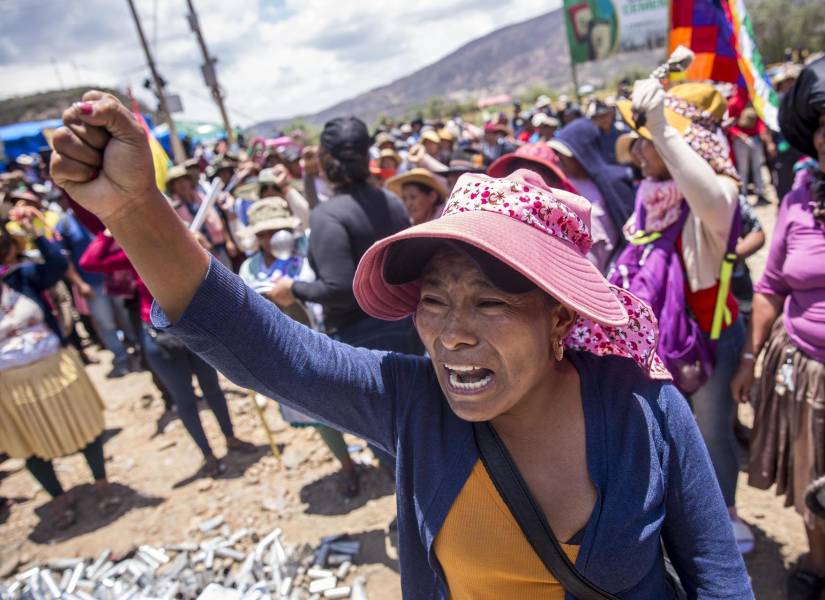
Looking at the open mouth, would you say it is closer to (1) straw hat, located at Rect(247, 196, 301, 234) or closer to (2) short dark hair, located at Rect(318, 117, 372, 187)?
(2) short dark hair, located at Rect(318, 117, 372, 187)

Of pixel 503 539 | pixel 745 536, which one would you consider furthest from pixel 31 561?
pixel 745 536

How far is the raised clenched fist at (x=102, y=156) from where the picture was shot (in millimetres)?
966

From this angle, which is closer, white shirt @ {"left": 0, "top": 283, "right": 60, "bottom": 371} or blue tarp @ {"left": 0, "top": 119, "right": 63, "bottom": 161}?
white shirt @ {"left": 0, "top": 283, "right": 60, "bottom": 371}

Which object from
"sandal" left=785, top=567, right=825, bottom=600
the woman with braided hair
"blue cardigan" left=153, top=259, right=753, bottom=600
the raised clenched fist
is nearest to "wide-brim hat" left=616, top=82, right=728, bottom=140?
the woman with braided hair

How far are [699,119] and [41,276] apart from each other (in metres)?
4.58

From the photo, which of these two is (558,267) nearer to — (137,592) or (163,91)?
(137,592)

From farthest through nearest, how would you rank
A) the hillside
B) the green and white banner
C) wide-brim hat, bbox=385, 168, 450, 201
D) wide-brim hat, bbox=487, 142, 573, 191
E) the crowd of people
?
1. the hillside
2. the green and white banner
3. wide-brim hat, bbox=385, 168, 450, 201
4. wide-brim hat, bbox=487, 142, 573, 191
5. the crowd of people

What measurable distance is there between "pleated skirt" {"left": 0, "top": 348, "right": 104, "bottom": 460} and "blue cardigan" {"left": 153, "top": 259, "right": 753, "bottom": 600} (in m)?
3.77

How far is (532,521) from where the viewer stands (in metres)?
1.32

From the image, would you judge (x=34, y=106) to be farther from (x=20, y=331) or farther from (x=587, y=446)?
(x=587, y=446)

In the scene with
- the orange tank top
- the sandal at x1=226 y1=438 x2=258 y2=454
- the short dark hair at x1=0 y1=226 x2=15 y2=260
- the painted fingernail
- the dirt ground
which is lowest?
the dirt ground

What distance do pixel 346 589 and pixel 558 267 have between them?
2.89 metres

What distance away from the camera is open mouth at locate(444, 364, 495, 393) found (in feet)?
4.21

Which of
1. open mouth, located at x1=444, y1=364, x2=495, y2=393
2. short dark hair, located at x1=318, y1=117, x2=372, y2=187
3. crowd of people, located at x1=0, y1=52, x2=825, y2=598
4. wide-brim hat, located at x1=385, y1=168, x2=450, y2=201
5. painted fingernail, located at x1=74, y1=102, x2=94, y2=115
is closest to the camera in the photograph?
painted fingernail, located at x1=74, y1=102, x2=94, y2=115
